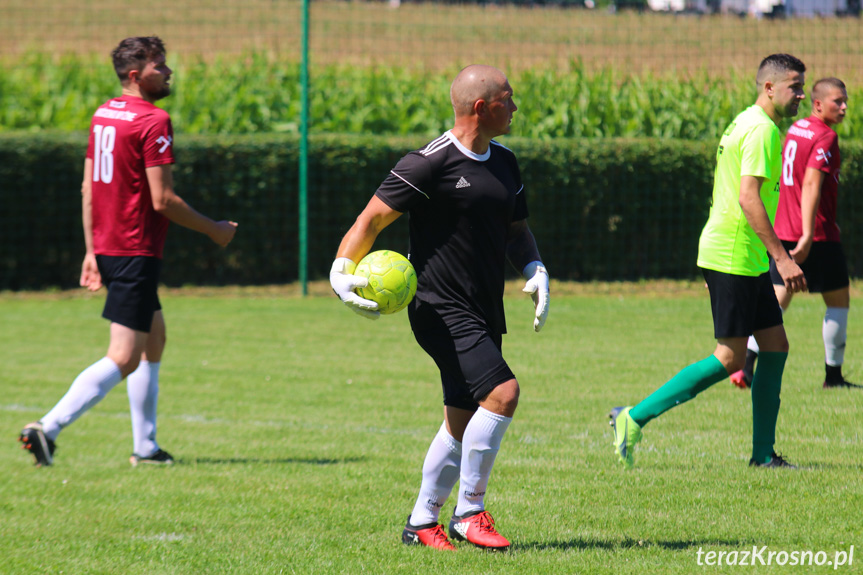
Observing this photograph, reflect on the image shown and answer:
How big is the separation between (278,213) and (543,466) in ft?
32.8

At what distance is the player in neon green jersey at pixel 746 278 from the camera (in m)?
5.36

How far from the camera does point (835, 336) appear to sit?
766 cm

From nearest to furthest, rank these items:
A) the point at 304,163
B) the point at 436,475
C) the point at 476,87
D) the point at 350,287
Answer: the point at 350,287 → the point at 476,87 → the point at 436,475 → the point at 304,163

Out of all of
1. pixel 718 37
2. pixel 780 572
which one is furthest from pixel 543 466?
pixel 718 37

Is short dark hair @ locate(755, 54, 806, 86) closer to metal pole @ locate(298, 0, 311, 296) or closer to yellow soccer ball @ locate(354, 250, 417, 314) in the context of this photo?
yellow soccer ball @ locate(354, 250, 417, 314)

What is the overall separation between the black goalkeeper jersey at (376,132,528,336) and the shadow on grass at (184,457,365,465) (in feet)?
6.75

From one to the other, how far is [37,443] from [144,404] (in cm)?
80

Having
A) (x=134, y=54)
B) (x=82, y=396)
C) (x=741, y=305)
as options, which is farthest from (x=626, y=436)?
(x=134, y=54)

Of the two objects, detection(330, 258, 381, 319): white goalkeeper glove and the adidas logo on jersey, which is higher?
the adidas logo on jersey

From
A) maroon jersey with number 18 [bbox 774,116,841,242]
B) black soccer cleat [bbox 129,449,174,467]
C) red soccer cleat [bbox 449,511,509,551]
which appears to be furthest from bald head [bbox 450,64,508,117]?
maroon jersey with number 18 [bbox 774,116,841,242]

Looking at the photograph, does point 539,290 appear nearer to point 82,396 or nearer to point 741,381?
point 82,396

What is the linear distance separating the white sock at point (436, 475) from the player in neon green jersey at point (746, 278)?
134 centimetres

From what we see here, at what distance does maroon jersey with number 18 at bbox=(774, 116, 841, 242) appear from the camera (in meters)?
7.57

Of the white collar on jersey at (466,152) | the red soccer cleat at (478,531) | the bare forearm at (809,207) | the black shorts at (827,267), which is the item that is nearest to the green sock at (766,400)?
the bare forearm at (809,207)
